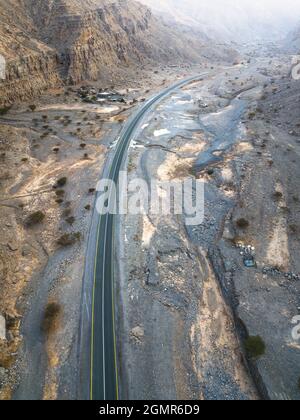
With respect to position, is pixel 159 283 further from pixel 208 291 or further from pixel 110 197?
pixel 110 197

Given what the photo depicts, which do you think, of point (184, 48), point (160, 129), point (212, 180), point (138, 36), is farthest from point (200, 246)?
point (184, 48)

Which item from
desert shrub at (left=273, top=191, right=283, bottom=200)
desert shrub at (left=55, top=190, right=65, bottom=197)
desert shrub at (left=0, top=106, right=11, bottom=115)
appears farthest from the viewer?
desert shrub at (left=0, top=106, right=11, bottom=115)

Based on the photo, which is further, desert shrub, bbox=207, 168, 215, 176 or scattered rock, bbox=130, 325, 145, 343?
desert shrub, bbox=207, 168, 215, 176

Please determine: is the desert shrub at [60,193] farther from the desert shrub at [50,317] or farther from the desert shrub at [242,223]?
the desert shrub at [242,223]

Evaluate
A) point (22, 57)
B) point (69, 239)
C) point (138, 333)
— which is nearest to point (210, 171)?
point (69, 239)

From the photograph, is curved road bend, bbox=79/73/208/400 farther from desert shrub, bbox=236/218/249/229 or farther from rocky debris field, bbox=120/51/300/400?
desert shrub, bbox=236/218/249/229

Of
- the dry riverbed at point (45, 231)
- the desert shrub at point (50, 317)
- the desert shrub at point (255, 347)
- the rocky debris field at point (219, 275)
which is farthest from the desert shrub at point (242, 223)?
the desert shrub at point (50, 317)

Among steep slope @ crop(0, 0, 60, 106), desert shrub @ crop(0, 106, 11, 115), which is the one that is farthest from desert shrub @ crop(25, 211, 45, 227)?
steep slope @ crop(0, 0, 60, 106)
